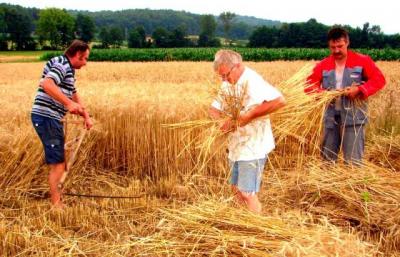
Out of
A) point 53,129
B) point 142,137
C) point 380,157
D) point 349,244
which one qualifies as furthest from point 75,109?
point 380,157

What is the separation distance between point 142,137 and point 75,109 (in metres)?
1.58

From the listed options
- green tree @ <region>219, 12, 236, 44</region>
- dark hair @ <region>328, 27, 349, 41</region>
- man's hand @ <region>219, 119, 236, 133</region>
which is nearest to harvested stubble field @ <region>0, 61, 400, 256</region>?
man's hand @ <region>219, 119, 236, 133</region>

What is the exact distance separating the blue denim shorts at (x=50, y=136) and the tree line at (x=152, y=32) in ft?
156

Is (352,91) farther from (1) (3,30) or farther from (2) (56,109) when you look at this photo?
(1) (3,30)

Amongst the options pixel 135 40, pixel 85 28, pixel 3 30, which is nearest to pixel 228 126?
pixel 135 40

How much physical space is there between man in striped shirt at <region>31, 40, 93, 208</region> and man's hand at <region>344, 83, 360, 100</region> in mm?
2343

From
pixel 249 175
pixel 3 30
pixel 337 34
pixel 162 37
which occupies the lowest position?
pixel 249 175

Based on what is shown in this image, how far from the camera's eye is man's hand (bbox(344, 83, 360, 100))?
4199mm

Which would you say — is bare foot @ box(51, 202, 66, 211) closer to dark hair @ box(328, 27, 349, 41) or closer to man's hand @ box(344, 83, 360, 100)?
man's hand @ box(344, 83, 360, 100)

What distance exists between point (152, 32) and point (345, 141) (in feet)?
237

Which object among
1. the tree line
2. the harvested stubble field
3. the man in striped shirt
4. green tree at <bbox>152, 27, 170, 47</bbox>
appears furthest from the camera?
green tree at <bbox>152, 27, 170, 47</bbox>

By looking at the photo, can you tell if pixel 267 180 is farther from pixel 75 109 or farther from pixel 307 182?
pixel 75 109

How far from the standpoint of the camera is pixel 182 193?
4883 mm

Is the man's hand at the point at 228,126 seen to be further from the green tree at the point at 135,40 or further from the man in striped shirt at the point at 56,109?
the green tree at the point at 135,40
